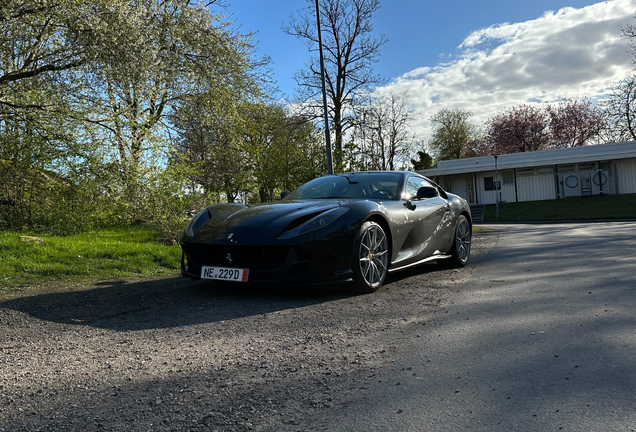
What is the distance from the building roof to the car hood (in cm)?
3141

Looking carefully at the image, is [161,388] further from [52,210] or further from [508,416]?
[52,210]

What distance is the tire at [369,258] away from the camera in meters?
5.01

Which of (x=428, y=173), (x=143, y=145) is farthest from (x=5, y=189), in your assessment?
(x=428, y=173)

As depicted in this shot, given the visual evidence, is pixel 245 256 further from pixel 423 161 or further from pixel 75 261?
pixel 423 161

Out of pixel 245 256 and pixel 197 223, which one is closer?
pixel 245 256

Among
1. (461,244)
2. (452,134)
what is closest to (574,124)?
(452,134)

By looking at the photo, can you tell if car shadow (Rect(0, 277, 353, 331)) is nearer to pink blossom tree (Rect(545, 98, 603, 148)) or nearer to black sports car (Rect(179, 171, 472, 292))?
black sports car (Rect(179, 171, 472, 292))

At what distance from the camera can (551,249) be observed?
8984 millimetres

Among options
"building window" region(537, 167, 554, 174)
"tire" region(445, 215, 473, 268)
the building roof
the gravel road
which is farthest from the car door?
"building window" region(537, 167, 554, 174)

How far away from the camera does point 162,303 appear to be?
4.91 meters

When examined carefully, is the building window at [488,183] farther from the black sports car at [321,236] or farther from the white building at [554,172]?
the black sports car at [321,236]

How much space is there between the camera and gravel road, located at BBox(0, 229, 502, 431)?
2271 millimetres

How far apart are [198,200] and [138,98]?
257 cm

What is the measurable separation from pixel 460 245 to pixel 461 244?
63 millimetres
